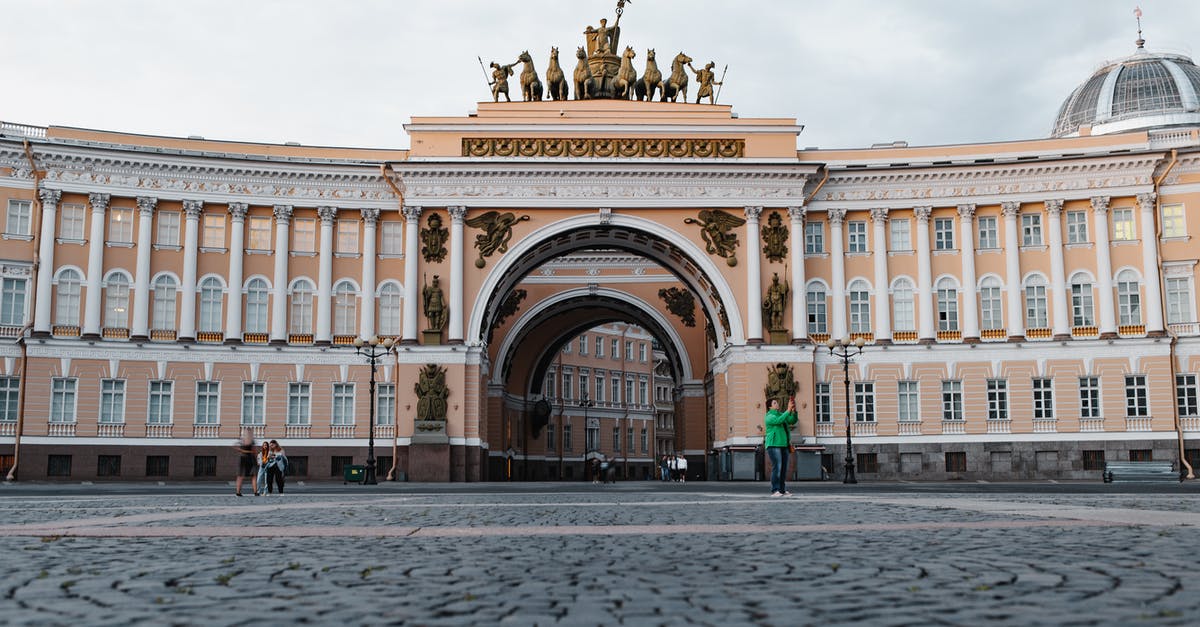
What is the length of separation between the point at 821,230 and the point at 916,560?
43.5 m

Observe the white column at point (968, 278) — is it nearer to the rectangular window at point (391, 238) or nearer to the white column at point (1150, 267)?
the white column at point (1150, 267)

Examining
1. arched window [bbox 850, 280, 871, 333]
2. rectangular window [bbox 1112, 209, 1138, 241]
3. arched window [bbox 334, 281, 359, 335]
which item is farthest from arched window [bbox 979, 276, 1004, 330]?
arched window [bbox 334, 281, 359, 335]

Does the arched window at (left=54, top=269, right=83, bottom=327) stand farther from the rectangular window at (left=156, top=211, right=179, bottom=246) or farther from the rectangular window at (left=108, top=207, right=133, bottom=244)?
the rectangular window at (left=156, top=211, right=179, bottom=246)

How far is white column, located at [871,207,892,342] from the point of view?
163 ft

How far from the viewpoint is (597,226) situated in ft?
163

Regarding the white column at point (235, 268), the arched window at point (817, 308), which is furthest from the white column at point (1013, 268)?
the white column at point (235, 268)

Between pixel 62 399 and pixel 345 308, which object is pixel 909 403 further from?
pixel 62 399

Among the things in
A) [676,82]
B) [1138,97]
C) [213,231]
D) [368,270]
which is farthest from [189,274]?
[1138,97]

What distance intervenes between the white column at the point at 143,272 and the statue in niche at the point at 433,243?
11.3 meters

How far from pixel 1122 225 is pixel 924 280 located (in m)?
8.66

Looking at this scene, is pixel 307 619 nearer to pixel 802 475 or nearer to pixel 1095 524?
pixel 1095 524

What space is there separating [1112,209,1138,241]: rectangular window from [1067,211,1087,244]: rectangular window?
1164 mm

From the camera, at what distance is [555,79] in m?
50.8

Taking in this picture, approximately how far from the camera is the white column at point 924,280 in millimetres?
49594
